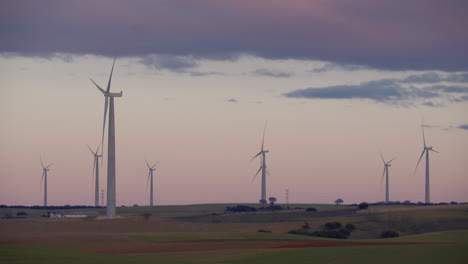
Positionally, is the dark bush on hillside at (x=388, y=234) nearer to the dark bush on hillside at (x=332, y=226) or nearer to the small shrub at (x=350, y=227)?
the small shrub at (x=350, y=227)

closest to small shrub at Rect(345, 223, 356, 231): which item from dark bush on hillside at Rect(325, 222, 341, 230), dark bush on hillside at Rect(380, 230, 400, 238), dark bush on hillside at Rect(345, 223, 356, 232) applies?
dark bush on hillside at Rect(345, 223, 356, 232)

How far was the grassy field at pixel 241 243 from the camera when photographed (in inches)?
2319

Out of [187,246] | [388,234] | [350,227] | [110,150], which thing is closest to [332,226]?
[350,227]

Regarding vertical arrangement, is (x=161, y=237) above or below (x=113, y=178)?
below

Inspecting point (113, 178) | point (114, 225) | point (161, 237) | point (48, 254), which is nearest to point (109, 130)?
point (113, 178)

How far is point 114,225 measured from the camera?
115m

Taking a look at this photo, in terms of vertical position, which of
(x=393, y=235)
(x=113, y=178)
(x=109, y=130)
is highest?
(x=109, y=130)

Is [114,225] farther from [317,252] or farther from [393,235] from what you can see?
[317,252]

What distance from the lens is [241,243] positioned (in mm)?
81312

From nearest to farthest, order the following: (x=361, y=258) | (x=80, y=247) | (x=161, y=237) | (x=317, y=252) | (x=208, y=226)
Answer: (x=361, y=258) < (x=317, y=252) < (x=80, y=247) < (x=161, y=237) < (x=208, y=226)

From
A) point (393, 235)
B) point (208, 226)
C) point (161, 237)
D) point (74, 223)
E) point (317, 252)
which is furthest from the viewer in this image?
point (208, 226)

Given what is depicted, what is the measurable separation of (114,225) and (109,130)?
14531mm

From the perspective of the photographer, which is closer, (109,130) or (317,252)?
(317,252)

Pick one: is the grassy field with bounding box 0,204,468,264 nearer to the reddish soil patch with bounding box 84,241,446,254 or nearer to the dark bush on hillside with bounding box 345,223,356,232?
the reddish soil patch with bounding box 84,241,446,254
